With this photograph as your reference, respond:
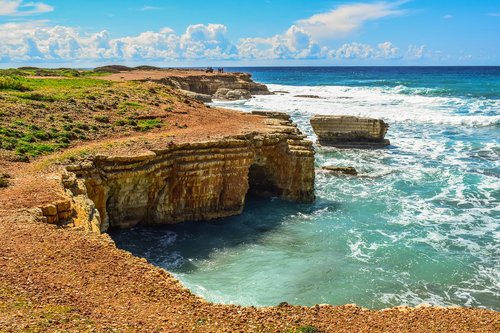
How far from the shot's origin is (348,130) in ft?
121

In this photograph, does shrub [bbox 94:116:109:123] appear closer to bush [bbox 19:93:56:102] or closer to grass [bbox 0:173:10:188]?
bush [bbox 19:93:56:102]

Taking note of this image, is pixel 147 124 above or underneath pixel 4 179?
above

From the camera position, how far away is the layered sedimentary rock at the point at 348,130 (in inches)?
1443

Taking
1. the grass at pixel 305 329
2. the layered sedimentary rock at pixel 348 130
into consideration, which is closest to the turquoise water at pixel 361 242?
the layered sedimentary rock at pixel 348 130

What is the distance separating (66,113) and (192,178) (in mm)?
10177

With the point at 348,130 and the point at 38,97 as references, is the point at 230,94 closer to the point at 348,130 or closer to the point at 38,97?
the point at 348,130

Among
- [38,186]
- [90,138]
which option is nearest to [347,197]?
[90,138]

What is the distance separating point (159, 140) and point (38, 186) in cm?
750

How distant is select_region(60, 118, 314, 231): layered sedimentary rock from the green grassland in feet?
13.1

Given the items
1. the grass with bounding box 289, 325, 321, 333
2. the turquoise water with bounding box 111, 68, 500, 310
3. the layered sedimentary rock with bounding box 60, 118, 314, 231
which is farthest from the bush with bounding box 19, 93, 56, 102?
the grass with bounding box 289, 325, 321, 333

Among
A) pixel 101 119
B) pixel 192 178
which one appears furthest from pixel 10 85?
pixel 192 178

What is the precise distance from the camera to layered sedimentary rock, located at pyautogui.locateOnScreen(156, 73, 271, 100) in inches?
2726

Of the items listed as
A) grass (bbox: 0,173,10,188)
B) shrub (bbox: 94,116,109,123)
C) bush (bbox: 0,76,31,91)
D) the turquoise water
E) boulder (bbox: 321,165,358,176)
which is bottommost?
the turquoise water

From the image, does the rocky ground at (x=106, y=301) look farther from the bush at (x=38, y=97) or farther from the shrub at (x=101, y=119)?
the bush at (x=38, y=97)
